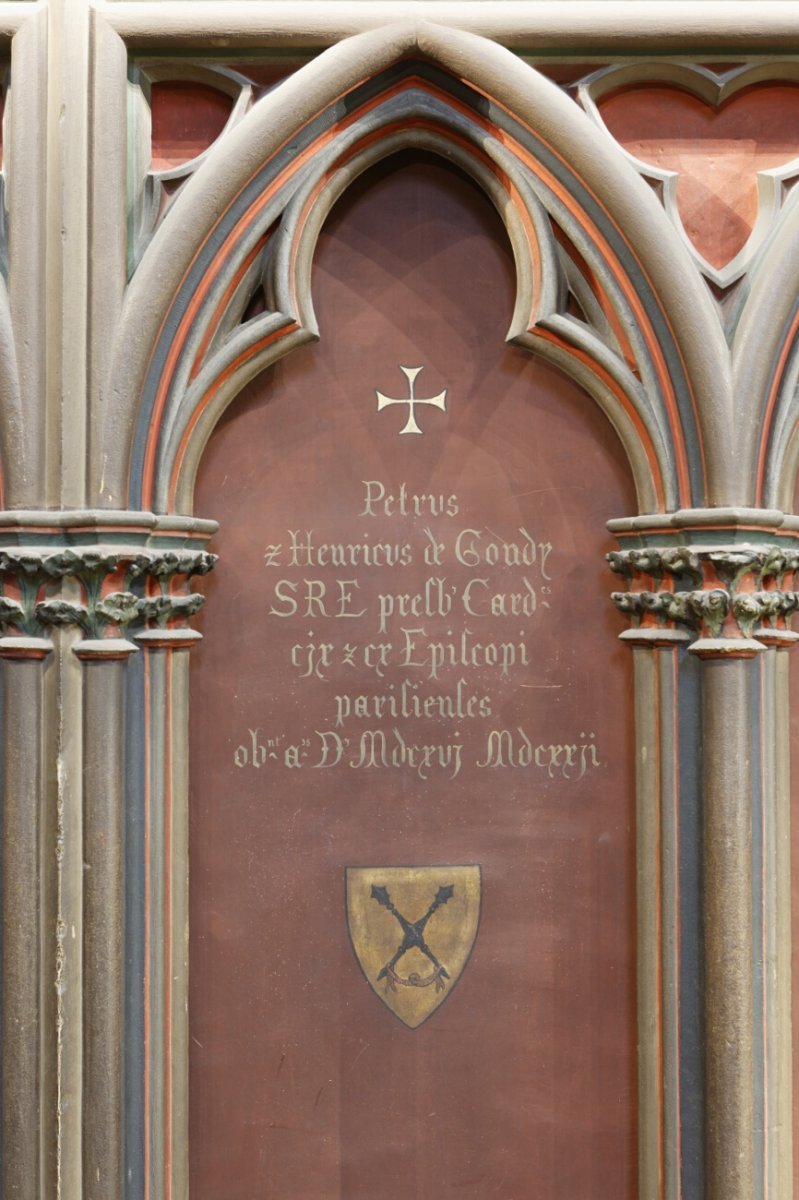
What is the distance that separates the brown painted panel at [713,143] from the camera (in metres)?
3.76

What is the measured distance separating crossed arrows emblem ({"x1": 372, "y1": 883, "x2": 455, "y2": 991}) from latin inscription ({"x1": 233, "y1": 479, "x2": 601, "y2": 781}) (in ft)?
1.41

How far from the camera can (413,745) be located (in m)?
3.81

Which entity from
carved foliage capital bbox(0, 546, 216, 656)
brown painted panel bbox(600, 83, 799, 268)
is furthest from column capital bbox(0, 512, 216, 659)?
brown painted panel bbox(600, 83, 799, 268)

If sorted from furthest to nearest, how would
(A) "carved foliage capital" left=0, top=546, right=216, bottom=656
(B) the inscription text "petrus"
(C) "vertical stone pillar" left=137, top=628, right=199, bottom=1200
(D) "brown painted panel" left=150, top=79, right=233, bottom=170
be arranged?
(B) the inscription text "petrus" < (D) "brown painted panel" left=150, top=79, right=233, bottom=170 < (C) "vertical stone pillar" left=137, top=628, right=199, bottom=1200 < (A) "carved foliage capital" left=0, top=546, right=216, bottom=656

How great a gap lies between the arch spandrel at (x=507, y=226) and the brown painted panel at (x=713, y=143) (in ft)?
0.74

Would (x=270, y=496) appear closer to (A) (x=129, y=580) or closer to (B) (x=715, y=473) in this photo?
(A) (x=129, y=580)

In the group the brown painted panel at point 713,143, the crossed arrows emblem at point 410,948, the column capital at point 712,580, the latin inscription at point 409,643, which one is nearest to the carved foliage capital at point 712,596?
the column capital at point 712,580

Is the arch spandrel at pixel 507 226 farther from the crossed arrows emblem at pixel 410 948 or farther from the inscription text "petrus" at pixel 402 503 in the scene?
the crossed arrows emblem at pixel 410 948

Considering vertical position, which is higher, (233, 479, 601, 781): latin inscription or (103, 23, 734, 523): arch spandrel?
(103, 23, 734, 523): arch spandrel

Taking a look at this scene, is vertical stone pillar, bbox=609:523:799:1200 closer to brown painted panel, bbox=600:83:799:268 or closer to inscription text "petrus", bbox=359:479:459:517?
inscription text "petrus", bbox=359:479:459:517

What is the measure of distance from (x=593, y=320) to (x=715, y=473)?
661 millimetres

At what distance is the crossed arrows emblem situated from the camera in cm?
Result: 375

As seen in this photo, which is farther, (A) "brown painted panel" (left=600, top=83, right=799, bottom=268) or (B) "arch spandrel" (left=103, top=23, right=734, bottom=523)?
(A) "brown painted panel" (left=600, top=83, right=799, bottom=268)

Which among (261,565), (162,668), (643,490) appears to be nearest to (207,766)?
(162,668)
